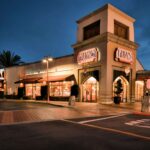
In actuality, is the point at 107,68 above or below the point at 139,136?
above

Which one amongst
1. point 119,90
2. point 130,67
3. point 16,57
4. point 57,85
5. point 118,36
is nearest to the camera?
point 119,90

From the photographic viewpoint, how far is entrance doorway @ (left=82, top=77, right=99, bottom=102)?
1134 inches

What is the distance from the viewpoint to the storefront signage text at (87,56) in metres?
27.2

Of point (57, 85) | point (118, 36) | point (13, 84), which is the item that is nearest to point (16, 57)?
point (13, 84)

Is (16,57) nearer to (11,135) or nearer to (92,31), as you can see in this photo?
(92,31)

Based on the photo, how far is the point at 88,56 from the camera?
2827 cm

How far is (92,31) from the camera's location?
29.8m

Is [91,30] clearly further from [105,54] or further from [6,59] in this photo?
[6,59]

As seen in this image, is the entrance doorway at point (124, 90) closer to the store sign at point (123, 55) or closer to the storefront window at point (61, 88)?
the store sign at point (123, 55)

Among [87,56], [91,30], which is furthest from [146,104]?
[91,30]

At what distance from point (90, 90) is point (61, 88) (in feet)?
18.7

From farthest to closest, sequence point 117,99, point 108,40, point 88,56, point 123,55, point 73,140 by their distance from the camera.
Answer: point 88,56
point 123,55
point 108,40
point 117,99
point 73,140

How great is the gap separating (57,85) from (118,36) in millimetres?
12918

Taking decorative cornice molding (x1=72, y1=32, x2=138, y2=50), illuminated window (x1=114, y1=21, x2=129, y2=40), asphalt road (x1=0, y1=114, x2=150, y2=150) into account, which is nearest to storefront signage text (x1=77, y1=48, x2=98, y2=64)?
decorative cornice molding (x1=72, y1=32, x2=138, y2=50)
